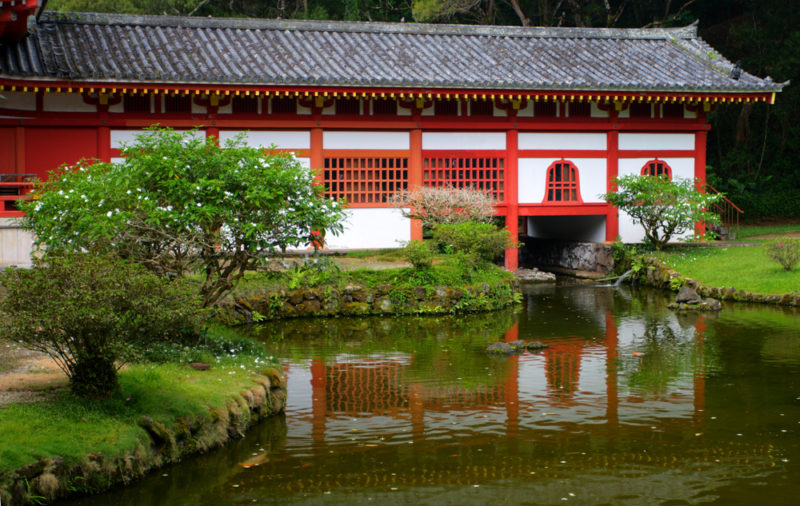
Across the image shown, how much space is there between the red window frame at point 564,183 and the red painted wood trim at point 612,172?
96 cm

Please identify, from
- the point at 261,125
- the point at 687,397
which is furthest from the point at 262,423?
the point at 261,125

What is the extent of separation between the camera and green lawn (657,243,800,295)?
1978cm

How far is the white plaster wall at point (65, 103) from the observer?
861 inches

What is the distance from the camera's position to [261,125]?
23.3 metres

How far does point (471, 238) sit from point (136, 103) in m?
9.94

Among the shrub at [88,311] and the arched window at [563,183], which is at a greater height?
the arched window at [563,183]

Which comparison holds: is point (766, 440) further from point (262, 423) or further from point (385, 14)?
point (385, 14)

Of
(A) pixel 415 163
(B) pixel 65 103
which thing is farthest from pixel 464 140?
(B) pixel 65 103

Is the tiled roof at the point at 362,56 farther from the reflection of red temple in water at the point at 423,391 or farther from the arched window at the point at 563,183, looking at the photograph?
the reflection of red temple in water at the point at 423,391

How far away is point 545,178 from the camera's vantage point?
2531 centimetres

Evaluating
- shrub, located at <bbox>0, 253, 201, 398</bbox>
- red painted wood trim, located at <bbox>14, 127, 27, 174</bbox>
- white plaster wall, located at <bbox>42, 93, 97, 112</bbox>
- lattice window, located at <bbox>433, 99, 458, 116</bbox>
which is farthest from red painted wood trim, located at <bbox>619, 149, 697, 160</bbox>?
shrub, located at <bbox>0, 253, 201, 398</bbox>

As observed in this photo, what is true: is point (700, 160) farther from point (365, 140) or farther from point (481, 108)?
point (365, 140)

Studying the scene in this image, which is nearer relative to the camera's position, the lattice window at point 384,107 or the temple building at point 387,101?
the temple building at point 387,101

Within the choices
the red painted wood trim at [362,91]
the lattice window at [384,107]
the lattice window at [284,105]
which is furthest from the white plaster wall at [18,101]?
the lattice window at [384,107]
